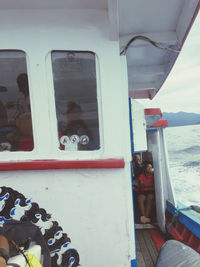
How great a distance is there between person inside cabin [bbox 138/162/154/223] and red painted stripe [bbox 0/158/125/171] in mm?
2524

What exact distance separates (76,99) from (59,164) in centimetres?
57

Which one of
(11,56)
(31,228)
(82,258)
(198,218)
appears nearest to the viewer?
(31,228)

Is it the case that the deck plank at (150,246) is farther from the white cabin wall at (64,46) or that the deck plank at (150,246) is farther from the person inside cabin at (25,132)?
the person inside cabin at (25,132)

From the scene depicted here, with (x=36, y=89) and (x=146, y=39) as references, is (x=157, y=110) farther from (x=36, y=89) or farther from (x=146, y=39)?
(x=36, y=89)

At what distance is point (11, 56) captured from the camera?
187cm

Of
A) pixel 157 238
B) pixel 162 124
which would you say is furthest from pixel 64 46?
pixel 157 238

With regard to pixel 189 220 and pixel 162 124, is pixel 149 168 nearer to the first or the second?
pixel 162 124

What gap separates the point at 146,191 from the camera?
435cm

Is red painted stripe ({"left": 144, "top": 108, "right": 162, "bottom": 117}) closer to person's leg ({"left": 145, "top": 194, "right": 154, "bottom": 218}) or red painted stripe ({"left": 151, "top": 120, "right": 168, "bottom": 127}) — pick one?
red painted stripe ({"left": 151, "top": 120, "right": 168, "bottom": 127})

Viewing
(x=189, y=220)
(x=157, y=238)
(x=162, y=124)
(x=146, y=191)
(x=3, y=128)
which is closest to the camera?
(x=3, y=128)

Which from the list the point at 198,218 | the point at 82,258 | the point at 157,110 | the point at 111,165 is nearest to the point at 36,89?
the point at 111,165

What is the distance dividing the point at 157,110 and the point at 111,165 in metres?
1.57

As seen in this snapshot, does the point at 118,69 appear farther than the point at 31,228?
Yes

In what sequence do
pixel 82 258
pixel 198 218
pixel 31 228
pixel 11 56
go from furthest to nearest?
pixel 198 218 → pixel 82 258 → pixel 11 56 → pixel 31 228
